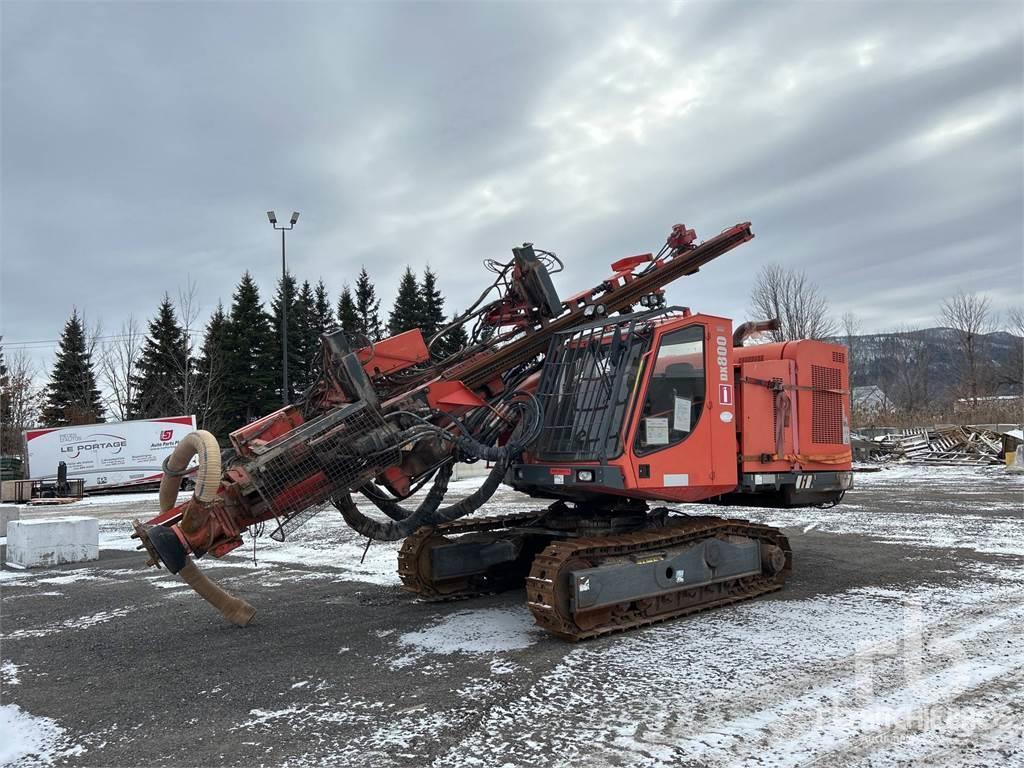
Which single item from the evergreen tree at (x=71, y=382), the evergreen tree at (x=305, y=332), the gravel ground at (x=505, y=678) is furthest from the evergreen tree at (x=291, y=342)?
the gravel ground at (x=505, y=678)

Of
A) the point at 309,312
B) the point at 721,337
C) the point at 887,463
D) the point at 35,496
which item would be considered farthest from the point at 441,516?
the point at 309,312

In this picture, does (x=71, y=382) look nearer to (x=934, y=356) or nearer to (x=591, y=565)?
(x=591, y=565)

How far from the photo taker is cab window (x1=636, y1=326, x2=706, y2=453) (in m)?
7.12

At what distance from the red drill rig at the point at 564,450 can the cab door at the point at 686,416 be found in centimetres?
2

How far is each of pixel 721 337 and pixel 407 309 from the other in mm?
41742

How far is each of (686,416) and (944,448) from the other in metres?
31.1

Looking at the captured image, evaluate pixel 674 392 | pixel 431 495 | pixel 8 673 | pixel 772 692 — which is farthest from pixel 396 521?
pixel 772 692

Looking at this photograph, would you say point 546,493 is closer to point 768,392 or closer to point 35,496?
point 768,392

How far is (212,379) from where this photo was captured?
42.0 meters

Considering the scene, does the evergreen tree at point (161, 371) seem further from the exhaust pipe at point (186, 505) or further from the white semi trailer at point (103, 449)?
the exhaust pipe at point (186, 505)

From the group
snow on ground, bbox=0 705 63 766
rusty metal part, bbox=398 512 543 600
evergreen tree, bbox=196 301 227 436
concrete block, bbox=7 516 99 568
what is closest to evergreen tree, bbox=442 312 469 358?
rusty metal part, bbox=398 512 543 600

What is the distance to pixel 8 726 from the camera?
198 inches

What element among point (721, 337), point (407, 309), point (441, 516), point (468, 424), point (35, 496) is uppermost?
point (407, 309)

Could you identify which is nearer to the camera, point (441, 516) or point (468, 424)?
point (468, 424)
